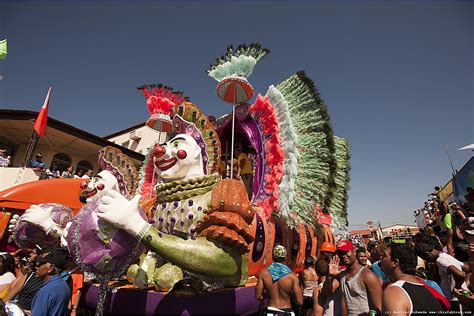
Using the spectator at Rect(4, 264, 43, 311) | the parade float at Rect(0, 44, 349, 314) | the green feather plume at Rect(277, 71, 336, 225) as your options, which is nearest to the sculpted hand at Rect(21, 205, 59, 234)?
the parade float at Rect(0, 44, 349, 314)

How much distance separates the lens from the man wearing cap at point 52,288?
2.32 metres

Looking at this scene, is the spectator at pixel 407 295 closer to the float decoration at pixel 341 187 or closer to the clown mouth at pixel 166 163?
the clown mouth at pixel 166 163

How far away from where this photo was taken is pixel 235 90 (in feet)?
14.0

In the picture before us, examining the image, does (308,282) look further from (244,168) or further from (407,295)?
(244,168)

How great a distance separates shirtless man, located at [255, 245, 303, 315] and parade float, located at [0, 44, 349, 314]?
8.5 inches

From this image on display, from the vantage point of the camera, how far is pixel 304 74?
169 inches

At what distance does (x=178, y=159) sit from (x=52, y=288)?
166cm

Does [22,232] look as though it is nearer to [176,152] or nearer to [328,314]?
[176,152]

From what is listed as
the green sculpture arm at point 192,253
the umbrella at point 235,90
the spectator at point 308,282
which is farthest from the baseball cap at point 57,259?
the umbrella at point 235,90

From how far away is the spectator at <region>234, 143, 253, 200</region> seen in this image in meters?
5.14

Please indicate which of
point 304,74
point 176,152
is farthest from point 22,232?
point 304,74

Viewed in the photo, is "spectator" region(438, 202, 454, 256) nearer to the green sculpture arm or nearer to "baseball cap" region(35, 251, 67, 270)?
the green sculpture arm

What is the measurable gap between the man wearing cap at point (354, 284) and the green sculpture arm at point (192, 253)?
1071 millimetres

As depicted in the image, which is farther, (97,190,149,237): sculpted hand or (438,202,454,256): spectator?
(438,202,454,256): spectator
